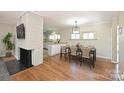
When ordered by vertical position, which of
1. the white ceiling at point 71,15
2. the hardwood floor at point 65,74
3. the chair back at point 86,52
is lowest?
the hardwood floor at point 65,74

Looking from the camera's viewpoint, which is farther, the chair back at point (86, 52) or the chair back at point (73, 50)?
the chair back at point (73, 50)

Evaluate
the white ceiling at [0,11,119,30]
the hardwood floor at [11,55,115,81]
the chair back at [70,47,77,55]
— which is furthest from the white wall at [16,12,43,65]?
the chair back at [70,47,77,55]

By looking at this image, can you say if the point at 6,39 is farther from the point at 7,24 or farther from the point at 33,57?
the point at 33,57

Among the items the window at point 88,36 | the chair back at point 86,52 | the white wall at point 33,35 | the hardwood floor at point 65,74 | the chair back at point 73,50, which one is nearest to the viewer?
the hardwood floor at point 65,74

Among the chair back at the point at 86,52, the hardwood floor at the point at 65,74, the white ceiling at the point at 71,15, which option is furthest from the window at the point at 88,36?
the hardwood floor at the point at 65,74

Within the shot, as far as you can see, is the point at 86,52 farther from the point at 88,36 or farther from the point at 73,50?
the point at 88,36

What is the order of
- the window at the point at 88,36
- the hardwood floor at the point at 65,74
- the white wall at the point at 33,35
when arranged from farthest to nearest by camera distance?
1. the window at the point at 88,36
2. the white wall at the point at 33,35
3. the hardwood floor at the point at 65,74

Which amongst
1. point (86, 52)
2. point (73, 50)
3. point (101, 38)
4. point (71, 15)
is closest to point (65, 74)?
point (86, 52)

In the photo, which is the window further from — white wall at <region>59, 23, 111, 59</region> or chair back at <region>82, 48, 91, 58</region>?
chair back at <region>82, 48, 91, 58</region>

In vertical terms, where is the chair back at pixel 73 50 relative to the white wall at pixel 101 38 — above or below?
A: below

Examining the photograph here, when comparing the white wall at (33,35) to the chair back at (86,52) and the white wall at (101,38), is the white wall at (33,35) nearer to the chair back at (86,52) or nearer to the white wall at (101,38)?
the chair back at (86,52)
